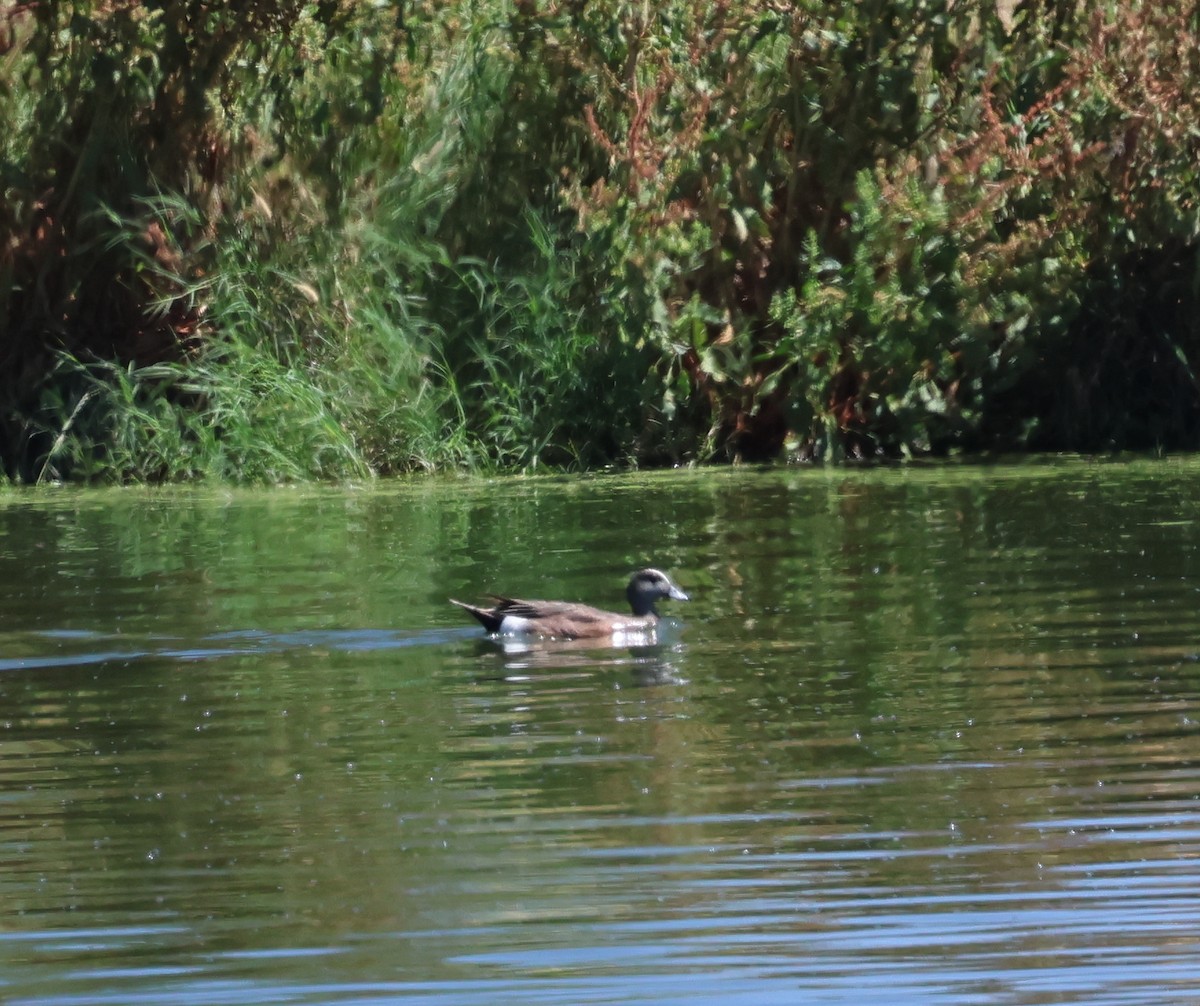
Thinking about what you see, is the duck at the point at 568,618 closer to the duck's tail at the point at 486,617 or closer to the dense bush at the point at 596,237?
the duck's tail at the point at 486,617

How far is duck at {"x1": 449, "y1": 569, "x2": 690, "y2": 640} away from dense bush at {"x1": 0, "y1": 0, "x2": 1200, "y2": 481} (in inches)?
268

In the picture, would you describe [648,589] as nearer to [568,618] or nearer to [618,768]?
[568,618]

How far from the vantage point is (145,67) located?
17859 millimetres

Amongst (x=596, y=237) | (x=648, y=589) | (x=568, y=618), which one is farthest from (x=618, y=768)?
(x=596, y=237)

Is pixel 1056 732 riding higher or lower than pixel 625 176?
lower

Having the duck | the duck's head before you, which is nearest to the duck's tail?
the duck

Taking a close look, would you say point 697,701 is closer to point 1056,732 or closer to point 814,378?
point 1056,732

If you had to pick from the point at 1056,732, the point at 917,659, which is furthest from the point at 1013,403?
the point at 1056,732

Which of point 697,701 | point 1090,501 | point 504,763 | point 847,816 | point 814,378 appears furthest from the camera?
point 814,378

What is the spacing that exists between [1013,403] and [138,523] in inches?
253

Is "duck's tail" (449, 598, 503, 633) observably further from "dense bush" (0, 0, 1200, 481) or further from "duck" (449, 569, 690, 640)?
"dense bush" (0, 0, 1200, 481)

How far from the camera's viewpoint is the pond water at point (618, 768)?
4824 millimetres

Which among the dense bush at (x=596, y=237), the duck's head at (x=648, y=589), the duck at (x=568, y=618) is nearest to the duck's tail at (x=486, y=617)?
the duck at (x=568, y=618)

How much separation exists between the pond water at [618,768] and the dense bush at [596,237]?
12.5 feet
